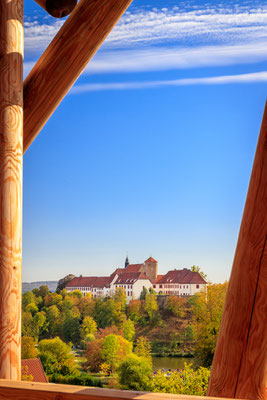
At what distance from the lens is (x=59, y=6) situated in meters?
1.10

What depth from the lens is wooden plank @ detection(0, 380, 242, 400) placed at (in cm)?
62

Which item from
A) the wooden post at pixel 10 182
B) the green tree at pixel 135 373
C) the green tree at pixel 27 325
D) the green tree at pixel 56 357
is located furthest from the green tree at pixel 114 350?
the wooden post at pixel 10 182

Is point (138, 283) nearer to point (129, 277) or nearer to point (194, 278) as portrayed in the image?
point (129, 277)

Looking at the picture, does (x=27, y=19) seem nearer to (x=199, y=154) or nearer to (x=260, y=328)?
(x=199, y=154)

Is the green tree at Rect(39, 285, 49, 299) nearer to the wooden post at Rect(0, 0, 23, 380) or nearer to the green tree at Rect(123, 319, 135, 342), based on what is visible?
the green tree at Rect(123, 319, 135, 342)

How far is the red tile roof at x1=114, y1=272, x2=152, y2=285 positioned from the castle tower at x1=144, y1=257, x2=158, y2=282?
24cm

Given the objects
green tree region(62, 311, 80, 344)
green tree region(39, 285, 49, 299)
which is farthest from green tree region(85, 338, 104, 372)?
green tree region(39, 285, 49, 299)

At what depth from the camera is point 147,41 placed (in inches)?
539

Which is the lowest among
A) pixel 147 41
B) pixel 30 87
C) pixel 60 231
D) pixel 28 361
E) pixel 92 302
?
pixel 28 361

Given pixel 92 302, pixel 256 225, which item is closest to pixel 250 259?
pixel 256 225

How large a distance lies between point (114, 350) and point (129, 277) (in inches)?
81.0

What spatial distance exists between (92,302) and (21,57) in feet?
28.7

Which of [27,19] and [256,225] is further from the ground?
[27,19]

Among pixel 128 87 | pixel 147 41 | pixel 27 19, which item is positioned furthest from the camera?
pixel 128 87
